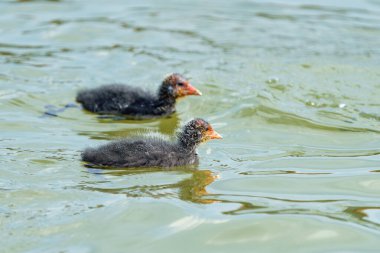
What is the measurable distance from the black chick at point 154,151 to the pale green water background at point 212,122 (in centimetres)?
13

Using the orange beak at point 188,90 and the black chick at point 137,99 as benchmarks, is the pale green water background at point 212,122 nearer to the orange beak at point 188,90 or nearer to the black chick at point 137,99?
the black chick at point 137,99

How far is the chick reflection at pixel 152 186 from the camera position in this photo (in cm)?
741

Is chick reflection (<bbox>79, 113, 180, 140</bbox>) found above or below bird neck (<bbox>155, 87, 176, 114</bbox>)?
below

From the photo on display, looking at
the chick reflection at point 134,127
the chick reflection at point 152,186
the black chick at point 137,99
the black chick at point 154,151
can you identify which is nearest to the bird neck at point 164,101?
the black chick at point 137,99

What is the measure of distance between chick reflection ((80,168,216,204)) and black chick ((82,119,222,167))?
88mm

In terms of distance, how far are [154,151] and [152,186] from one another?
0.62m

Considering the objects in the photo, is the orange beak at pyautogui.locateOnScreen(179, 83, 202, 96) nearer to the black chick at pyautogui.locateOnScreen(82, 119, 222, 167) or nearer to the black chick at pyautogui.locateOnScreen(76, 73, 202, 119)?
the black chick at pyautogui.locateOnScreen(76, 73, 202, 119)

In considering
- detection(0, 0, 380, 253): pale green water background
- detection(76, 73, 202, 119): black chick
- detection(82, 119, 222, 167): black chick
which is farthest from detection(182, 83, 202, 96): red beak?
detection(82, 119, 222, 167): black chick

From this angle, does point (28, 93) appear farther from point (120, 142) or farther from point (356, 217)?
point (356, 217)

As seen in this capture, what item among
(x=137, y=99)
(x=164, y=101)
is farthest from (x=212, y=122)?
(x=137, y=99)

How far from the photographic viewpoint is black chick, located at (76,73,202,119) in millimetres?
10531

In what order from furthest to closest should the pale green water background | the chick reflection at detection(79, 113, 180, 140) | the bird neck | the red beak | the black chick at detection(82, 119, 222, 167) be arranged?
the bird neck
the red beak
the chick reflection at detection(79, 113, 180, 140)
the black chick at detection(82, 119, 222, 167)
the pale green water background

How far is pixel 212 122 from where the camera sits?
33.2ft

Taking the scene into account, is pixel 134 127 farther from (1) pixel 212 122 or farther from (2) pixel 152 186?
(2) pixel 152 186
